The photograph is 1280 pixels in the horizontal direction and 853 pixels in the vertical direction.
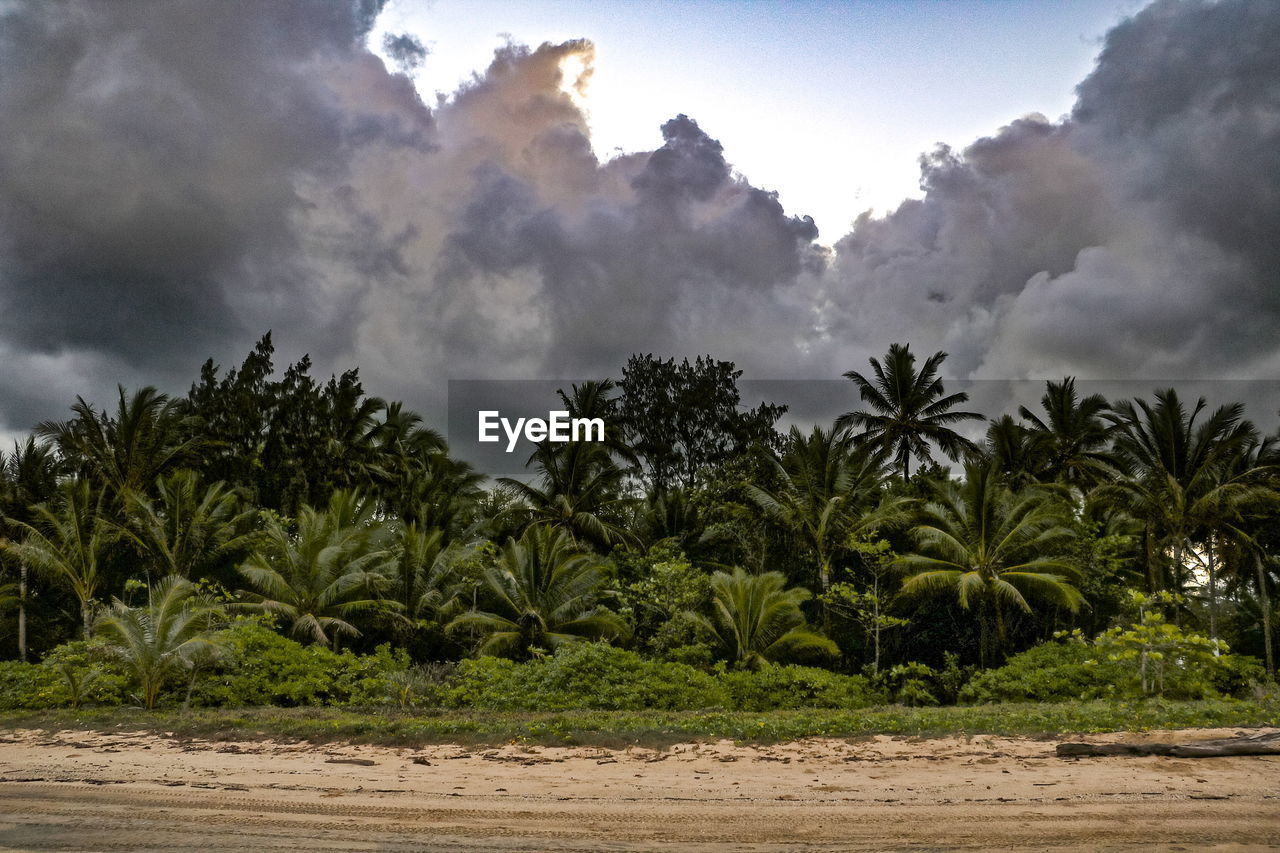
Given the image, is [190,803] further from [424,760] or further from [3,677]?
[3,677]

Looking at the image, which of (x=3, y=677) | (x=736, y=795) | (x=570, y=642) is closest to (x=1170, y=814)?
(x=736, y=795)

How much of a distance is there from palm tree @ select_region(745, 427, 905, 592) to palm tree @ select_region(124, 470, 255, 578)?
1542 cm

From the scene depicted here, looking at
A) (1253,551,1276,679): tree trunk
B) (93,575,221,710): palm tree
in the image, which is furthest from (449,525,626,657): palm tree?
(1253,551,1276,679): tree trunk

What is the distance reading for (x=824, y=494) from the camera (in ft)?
80.5

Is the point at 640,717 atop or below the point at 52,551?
below

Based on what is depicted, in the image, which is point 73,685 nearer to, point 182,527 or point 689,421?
point 182,527

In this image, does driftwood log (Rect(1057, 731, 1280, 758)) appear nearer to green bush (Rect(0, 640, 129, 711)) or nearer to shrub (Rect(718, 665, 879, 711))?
shrub (Rect(718, 665, 879, 711))

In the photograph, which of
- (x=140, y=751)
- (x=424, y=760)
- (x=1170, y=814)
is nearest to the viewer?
(x=1170, y=814)

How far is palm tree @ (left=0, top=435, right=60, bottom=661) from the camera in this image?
1043 inches

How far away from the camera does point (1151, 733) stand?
31.6 feet

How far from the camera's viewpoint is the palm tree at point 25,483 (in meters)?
26.5

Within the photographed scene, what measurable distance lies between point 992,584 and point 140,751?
18829 millimetres

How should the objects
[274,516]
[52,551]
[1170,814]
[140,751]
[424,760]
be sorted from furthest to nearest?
[274,516] < [52,551] < [140,751] < [424,760] < [1170,814]

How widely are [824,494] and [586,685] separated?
11.3 meters
